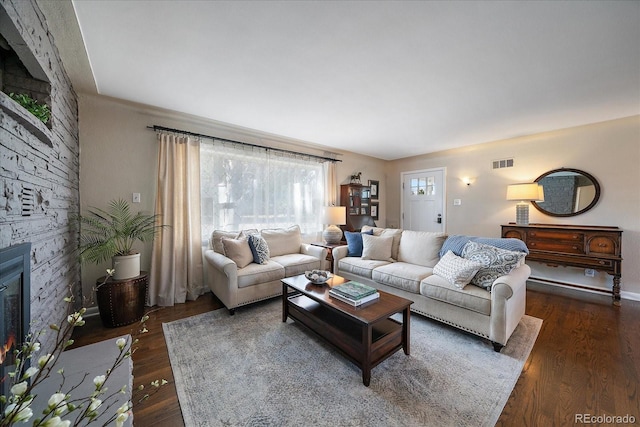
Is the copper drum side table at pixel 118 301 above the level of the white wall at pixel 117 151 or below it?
below

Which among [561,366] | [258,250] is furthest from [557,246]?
[258,250]

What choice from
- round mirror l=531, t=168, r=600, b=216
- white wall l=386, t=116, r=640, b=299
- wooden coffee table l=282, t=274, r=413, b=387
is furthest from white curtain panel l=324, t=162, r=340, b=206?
round mirror l=531, t=168, r=600, b=216

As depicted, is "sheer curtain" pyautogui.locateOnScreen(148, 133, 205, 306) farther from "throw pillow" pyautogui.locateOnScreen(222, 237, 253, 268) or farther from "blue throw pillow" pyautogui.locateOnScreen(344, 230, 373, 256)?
"blue throw pillow" pyautogui.locateOnScreen(344, 230, 373, 256)

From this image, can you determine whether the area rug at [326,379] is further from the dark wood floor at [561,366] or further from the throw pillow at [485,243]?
the throw pillow at [485,243]

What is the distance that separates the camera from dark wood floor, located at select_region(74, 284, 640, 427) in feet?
4.91

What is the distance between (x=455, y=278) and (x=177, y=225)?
10.2 ft

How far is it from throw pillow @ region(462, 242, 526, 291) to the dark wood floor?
0.63 metres

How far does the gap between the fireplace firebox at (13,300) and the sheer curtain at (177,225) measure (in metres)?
1.59

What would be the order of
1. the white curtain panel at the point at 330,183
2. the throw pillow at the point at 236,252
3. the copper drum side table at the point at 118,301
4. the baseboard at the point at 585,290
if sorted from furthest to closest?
the white curtain panel at the point at 330,183
the baseboard at the point at 585,290
the throw pillow at the point at 236,252
the copper drum side table at the point at 118,301

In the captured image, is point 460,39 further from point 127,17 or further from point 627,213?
point 627,213

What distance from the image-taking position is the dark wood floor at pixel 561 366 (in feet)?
4.91

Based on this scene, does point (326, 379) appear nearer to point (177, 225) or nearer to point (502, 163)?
point (177, 225)

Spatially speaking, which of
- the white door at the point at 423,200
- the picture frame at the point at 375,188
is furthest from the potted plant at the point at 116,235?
the white door at the point at 423,200

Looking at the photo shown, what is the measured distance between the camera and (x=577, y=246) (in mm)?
3250
